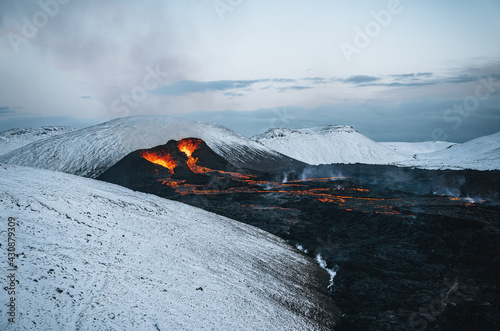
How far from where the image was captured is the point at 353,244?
18984 mm

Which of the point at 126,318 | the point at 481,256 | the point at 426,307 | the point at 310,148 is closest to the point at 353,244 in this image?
the point at 481,256

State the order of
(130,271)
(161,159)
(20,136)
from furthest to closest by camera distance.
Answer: (20,136) < (161,159) < (130,271)

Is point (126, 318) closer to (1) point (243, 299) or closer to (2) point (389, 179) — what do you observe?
(1) point (243, 299)

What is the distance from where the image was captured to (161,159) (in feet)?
185

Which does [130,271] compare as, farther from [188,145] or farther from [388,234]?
[188,145]

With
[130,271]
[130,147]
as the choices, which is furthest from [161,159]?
[130,271]

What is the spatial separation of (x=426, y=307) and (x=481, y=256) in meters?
7.43

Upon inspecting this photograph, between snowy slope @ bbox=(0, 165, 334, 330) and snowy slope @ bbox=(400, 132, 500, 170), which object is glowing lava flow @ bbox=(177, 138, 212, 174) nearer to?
snowy slope @ bbox=(0, 165, 334, 330)

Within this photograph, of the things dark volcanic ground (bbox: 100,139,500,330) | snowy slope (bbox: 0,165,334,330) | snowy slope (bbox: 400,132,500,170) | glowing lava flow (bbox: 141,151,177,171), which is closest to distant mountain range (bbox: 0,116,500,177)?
snowy slope (bbox: 400,132,500,170)

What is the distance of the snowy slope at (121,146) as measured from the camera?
175ft

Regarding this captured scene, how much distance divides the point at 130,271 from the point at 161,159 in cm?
4979

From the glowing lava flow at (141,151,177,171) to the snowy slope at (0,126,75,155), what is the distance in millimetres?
76407

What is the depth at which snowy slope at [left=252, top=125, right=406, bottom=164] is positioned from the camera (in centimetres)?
10894

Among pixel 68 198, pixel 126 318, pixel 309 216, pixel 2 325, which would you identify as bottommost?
pixel 309 216
